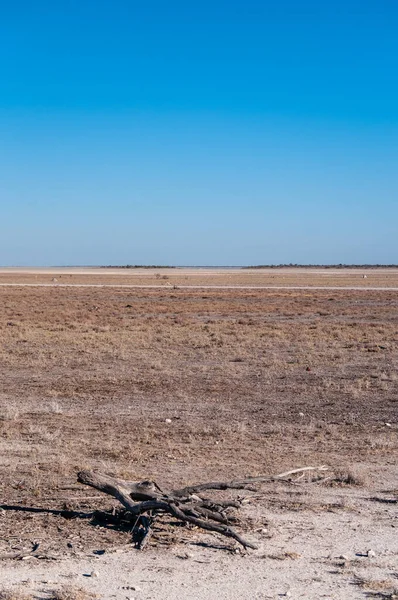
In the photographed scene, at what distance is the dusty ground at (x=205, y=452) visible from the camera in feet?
19.6

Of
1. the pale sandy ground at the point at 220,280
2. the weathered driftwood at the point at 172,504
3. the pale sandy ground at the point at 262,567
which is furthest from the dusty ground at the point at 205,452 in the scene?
the pale sandy ground at the point at 220,280

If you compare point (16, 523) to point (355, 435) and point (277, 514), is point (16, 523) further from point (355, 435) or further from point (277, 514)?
point (355, 435)

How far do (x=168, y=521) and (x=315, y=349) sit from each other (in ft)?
51.2

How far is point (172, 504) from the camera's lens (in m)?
6.79

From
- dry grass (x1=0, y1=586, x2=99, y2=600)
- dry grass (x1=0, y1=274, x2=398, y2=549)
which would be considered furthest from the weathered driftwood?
dry grass (x1=0, y1=586, x2=99, y2=600)

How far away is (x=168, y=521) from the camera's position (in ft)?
23.3

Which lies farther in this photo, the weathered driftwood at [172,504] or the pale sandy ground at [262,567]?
the weathered driftwood at [172,504]

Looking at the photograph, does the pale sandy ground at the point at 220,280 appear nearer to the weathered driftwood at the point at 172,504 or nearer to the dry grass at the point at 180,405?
the dry grass at the point at 180,405

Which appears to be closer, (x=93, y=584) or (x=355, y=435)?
(x=93, y=584)

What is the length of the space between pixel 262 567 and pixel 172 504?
106cm

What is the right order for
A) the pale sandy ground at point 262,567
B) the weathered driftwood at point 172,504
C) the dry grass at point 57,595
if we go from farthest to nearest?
the weathered driftwood at point 172,504
the pale sandy ground at point 262,567
the dry grass at point 57,595

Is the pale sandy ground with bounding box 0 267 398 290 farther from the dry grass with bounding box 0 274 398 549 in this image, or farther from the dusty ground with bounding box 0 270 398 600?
the dusty ground with bounding box 0 270 398 600

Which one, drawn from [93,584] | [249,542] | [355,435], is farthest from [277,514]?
[355,435]

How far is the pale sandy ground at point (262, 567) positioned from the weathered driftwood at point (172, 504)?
16cm
